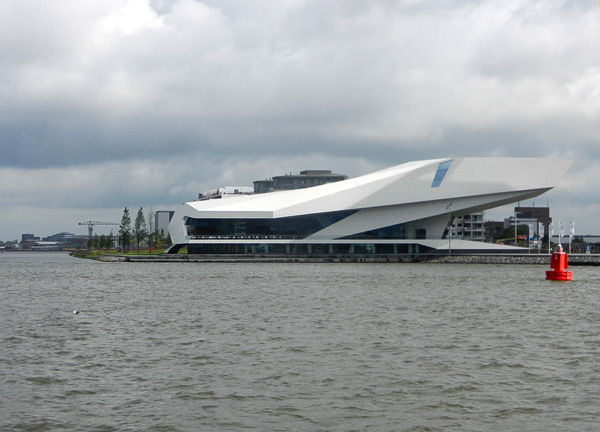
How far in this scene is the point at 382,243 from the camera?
7044 cm

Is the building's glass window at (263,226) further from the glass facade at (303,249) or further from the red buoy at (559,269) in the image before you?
the red buoy at (559,269)

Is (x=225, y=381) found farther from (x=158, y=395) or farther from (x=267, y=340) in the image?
(x=267, y=340)

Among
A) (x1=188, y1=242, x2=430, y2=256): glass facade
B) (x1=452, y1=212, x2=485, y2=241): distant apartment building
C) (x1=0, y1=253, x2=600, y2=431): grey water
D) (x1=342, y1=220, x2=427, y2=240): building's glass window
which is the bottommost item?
(x1=0, y1=253, x2=600, y2=431): grey water

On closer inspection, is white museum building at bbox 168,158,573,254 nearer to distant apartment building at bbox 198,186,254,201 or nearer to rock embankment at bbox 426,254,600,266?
rock embankment at bbox 426,254,600,266

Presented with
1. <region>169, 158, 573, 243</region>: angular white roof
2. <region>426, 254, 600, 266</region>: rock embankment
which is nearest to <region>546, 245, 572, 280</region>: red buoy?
<region>426, 254, 600, 266</region>: rock embankment

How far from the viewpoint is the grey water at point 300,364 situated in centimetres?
1112

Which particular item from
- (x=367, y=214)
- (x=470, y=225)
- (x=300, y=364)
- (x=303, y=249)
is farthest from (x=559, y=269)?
(x=470, y=225)

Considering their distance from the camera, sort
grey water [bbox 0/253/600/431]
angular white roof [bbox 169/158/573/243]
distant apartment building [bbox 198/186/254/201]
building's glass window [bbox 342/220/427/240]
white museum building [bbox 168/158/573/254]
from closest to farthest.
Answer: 1. grey water [bbox 0/253/600/431]
2. angular white roof [bbox 169/158/573/243]
3. white museum building [bbox 168/158/573/254]
4. building's glass window [bbox 342/220/427/240]
5. distant apartment building [bbox 198/186/254/201]

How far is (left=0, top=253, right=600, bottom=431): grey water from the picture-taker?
438 inches

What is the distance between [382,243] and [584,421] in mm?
59653

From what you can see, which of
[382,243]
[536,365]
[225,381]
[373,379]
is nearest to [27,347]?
Result: [225,381]

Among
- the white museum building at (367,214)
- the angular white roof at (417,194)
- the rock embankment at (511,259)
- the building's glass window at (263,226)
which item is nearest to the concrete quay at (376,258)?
the rock embankment at (511,259)

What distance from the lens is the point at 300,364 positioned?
15016 mm

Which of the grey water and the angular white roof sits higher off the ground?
the angular white roof
